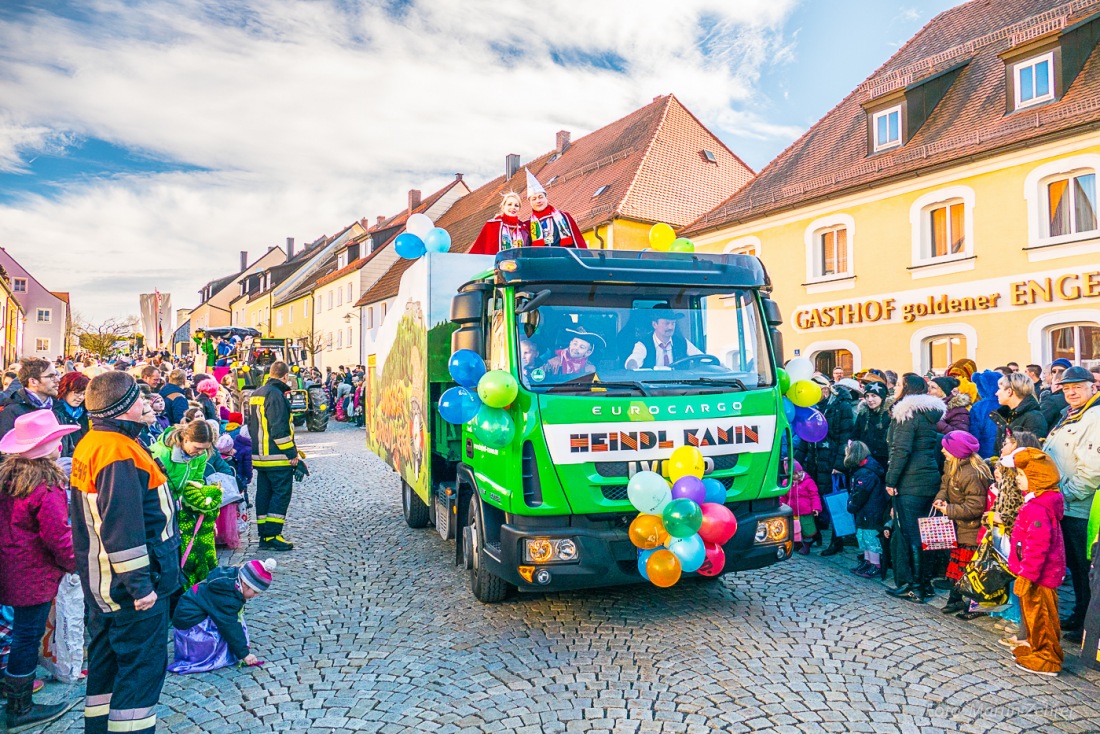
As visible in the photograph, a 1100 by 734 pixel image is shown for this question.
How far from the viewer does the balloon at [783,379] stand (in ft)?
17.8

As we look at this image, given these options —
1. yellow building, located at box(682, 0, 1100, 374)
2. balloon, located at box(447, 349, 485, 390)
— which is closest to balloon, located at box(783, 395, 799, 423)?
balloon, located at box(447, 349, 485, 390)

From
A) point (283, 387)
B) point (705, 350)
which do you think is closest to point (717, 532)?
point (705, 350)

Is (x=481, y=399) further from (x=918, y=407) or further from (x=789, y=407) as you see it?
(x=918, y=407)

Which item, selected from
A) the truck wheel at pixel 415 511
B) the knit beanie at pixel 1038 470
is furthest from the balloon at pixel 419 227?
the knit beanie at pixel 1038 470

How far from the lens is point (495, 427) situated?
4891mm

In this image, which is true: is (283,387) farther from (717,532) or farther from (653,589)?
(717,532)

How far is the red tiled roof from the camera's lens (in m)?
13.7

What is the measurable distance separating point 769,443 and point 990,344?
1151cm

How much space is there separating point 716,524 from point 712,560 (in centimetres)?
30

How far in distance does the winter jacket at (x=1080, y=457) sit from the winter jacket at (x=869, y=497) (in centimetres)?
155

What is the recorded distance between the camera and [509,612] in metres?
5.57

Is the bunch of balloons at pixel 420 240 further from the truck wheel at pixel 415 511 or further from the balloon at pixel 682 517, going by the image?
the balloon at pixel 682 517

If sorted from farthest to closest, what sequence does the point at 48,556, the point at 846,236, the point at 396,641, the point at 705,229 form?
the point at 705,229 → the point at 846,236 → the point at 396,641 → the point at 48,556

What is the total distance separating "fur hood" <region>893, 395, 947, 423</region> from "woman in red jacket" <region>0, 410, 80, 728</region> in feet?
19.0
